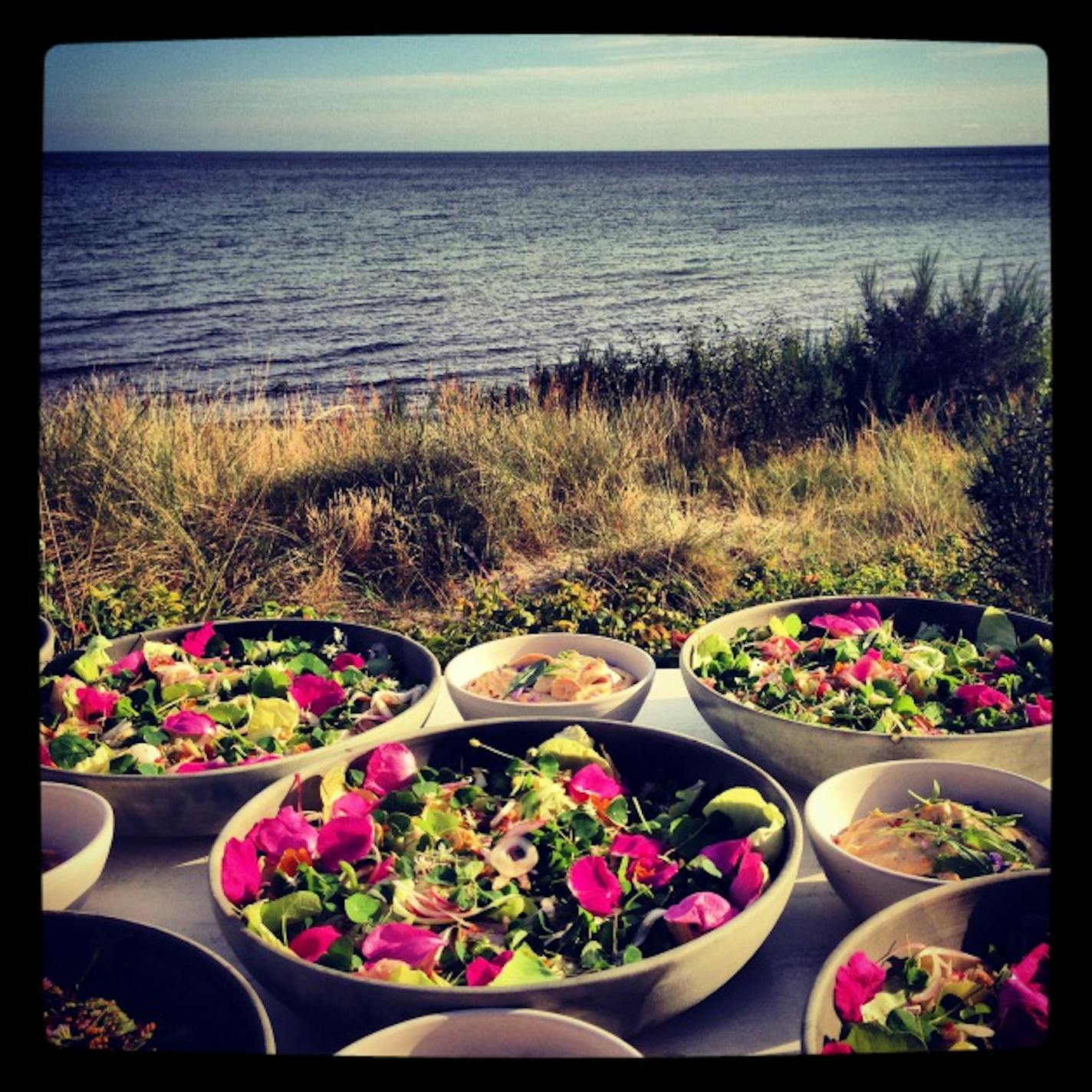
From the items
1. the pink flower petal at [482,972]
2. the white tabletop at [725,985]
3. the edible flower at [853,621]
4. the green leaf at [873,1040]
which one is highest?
the edible flower at [853,621]

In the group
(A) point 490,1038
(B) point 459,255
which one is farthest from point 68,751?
(B) point 459,255

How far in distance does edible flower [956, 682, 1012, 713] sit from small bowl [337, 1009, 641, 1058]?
0.62m

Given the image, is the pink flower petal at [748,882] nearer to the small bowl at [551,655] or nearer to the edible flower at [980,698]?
the small bowl at [551,655]

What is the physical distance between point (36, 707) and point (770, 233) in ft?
65.4

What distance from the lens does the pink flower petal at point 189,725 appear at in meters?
1.06

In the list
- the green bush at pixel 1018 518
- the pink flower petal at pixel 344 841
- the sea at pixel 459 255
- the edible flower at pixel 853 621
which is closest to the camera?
the pink flower petal at pixel 344 841

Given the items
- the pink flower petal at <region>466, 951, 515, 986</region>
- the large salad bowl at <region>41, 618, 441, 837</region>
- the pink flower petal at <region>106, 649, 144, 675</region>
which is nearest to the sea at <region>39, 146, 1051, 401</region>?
the pink flower petal at <region>106, 649, 144, 675</region>

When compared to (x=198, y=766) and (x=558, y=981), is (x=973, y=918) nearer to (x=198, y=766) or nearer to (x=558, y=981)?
(x=558, y=981)

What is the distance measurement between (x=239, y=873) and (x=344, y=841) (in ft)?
0.30

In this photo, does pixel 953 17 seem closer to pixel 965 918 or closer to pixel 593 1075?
pixel 965 918

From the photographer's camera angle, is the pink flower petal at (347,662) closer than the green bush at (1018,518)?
Yes

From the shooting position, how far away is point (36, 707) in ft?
2.73

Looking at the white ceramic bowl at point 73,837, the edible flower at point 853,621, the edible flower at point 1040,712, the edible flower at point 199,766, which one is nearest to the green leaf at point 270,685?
the edible flower at point 199,766

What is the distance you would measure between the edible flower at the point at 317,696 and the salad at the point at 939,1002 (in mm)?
654
